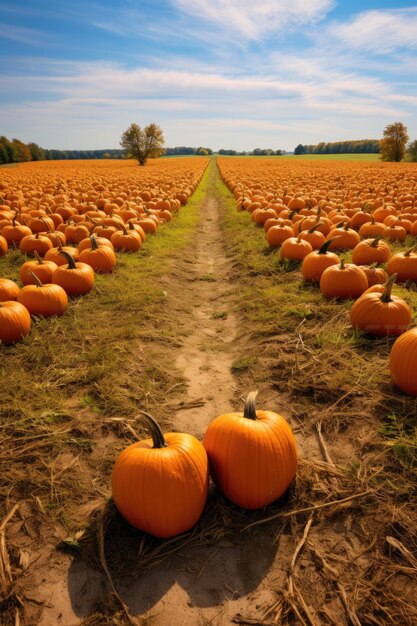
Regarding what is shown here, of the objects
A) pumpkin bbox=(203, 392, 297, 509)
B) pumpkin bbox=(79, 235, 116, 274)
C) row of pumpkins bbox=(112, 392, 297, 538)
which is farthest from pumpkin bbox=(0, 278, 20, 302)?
pumpkin bbox=(203, 392, 297, 509)

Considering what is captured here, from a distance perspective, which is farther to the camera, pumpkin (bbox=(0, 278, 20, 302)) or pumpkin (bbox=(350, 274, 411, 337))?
pumpkin (bbox=(0, 278, 20, 302))

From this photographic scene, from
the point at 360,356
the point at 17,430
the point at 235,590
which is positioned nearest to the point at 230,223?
the point at 360,356

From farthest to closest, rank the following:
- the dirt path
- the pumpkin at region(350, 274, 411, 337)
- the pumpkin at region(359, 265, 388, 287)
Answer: the pumpkin at region(359, 265, 388, 287)
the pumpkin at region(350, 274, 411, 337)
the dirt path

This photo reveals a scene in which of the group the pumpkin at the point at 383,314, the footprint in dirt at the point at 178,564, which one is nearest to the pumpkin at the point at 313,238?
the pumpkin at the point at 383,314

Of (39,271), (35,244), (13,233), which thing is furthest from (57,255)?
(13,233)

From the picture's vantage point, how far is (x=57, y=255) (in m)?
7.22

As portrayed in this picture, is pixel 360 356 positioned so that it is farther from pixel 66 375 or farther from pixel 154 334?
pixel 66 375

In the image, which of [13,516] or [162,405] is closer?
[13,516]

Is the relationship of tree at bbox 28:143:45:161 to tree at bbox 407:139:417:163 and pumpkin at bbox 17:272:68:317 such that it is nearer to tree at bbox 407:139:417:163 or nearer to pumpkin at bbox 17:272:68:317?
tree at bbox 407:139:417:163

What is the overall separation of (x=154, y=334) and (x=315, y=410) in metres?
2.61

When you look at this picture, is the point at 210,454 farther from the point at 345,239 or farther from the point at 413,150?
the point at 413,150

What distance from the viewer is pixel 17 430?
11.4 feet

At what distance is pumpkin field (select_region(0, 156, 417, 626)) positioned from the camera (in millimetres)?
2219

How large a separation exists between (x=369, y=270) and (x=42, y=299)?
4999 millimetres
